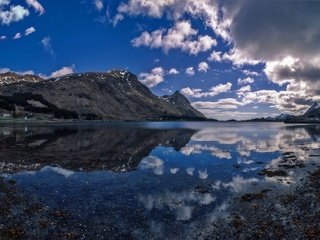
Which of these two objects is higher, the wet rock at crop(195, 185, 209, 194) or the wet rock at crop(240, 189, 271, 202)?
the wet rock at crop(195, 185, 209, 194)

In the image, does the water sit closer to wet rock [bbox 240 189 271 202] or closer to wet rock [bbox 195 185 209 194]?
wet rock [bbox 195 185 209 194]

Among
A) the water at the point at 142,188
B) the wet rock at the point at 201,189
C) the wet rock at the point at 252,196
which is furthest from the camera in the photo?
the wet rock at the point at 201,189

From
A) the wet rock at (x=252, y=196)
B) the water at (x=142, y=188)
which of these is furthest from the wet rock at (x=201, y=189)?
the wet rock at (x=252, y=196)

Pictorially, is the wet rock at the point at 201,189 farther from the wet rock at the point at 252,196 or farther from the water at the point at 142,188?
the wet rock at the point at 252,196

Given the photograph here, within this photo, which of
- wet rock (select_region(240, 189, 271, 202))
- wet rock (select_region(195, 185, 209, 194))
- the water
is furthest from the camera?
wet rock (select_region(195, 185, 209, 194))

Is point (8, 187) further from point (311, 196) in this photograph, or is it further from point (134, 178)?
point (311, 196)

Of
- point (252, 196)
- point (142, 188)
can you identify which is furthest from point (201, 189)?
point (142, 188)

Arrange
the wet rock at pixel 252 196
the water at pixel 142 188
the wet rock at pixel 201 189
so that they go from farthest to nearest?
the wet rock at pixel 201 189 < the wet rock at pixel 252 196 < the water at pixel 142 188

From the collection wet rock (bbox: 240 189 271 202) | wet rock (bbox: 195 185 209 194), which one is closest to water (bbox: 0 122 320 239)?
wet rock (bbox: 195 185 209 194)

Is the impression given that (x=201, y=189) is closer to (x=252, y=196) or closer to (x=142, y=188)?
(x=252, y=196)

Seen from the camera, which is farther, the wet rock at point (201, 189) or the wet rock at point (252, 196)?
the wet rock at point (201, 189)

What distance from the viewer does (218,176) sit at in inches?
1741

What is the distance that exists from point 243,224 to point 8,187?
27214 millimetres

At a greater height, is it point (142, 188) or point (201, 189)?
point (142, 188)
